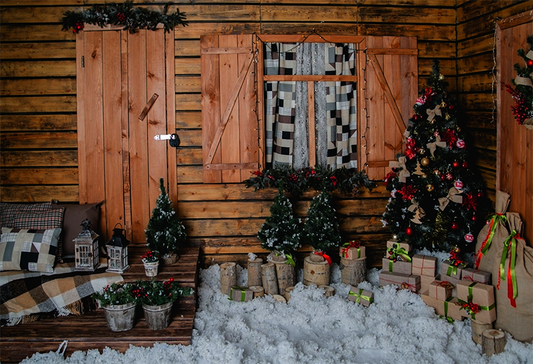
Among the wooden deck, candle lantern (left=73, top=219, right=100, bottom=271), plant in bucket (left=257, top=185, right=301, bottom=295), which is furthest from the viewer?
plant in bucket (left=257, top=185, right=301, bottom=295)

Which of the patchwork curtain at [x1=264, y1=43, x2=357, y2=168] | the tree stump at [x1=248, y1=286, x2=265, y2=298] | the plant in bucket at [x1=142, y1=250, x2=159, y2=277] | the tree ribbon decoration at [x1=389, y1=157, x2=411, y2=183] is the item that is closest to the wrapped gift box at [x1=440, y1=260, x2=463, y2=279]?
the tree ribbon decoration at [x1=389, y1=157, x2=411, y2=183]

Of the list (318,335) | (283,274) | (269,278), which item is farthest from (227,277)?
(318,335)

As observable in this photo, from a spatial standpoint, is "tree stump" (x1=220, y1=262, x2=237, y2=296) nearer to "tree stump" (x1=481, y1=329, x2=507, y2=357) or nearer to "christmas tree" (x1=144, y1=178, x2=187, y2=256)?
"christmas tree" (x1=144, y1=178, x2=187, y2=256)

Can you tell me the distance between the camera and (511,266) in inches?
155

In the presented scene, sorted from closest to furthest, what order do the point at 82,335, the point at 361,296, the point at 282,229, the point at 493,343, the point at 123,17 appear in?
1. the point at 493,343
2. the point at 82,335
3. the point at 361,296
4. the point at 282,229
5. the point at 123,17

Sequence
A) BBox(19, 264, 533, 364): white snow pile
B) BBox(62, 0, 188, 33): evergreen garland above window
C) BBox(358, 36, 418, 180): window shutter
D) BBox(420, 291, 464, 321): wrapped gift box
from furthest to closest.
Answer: BBox(358, 36, 418, 180): window shutter < BBox(62, 0, 188, 33): evergreen garland above window < BBox(420, 291, 464, 321): wrapped gift box < BBox(19, 264, 533, 364): white snow pile

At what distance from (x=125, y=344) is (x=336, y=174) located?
8.76ft

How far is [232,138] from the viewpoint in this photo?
526cm

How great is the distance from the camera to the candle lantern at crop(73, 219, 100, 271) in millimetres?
4445

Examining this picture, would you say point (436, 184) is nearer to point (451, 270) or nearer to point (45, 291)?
point (451, 270)

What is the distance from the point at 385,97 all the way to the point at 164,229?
8.76 feet

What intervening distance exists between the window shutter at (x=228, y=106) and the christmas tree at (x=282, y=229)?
21.5 inches

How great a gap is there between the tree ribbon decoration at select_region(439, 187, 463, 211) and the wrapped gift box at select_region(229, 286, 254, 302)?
1.95 meters

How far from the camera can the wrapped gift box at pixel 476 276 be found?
418 centimetres
